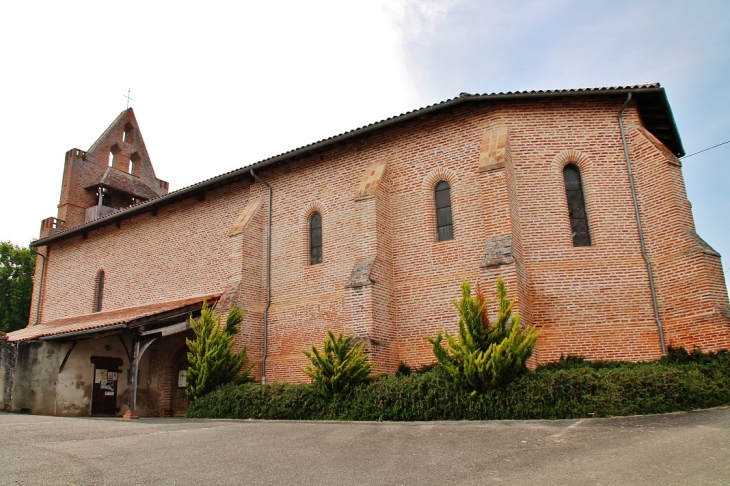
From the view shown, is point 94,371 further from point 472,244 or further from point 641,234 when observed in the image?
point 641,234

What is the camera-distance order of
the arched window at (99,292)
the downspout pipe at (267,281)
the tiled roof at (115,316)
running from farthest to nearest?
the arched window at (99,292) < the downspout pipe at (267,281) < the tiled roof at (115,316)

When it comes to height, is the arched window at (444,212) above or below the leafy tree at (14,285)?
below

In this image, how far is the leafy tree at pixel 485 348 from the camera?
382 inches

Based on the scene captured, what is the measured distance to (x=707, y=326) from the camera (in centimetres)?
1105

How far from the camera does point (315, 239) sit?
16.0 m

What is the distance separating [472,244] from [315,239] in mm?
4923

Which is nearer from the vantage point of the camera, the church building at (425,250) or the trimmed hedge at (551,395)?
the trimmed hedge at (551,395)

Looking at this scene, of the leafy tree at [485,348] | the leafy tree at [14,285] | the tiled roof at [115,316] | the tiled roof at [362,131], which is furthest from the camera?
the leafy tree at [14,285]

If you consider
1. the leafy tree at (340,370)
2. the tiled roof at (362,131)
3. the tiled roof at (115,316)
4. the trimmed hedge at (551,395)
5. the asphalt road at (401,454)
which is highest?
the tiled roof at (362,131)

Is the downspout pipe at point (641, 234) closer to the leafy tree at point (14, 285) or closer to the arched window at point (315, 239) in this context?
the arched window at point (315, 239)

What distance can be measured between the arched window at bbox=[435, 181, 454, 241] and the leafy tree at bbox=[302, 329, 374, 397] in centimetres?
387

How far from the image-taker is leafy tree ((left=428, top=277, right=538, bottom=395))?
382 inches

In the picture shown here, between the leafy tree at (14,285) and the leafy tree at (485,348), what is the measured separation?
1234 inches

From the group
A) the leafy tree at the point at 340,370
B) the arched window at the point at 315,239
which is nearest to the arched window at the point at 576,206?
the leafy tree at the point at 340,370
